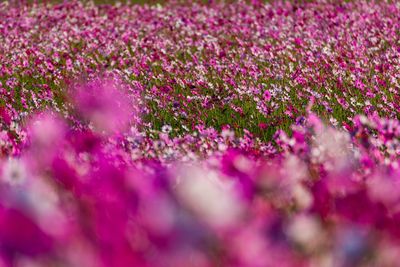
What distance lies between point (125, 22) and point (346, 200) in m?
9.70

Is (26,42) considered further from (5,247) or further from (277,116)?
(5,247)

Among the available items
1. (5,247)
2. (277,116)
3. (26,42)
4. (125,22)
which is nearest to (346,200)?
(5,247)

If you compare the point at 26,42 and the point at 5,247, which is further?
the point at 26,42

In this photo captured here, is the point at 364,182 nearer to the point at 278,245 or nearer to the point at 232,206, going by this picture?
the point at 278,245

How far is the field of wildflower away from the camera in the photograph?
1459 millimetres

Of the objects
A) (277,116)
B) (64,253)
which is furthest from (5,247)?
(277,116)

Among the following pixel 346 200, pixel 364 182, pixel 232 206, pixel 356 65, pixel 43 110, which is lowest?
pixel 232 206

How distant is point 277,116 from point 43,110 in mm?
2234

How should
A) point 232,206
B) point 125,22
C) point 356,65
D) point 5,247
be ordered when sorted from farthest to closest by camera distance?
point 125,22
point 356,65
point 5,247
point 232,206

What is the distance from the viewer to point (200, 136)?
4.53 m

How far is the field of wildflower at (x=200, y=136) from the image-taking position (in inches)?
57.4

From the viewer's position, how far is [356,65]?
7.18m

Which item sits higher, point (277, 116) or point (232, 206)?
point (277, 116)

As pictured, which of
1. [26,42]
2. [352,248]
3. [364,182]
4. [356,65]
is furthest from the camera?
[26,42]
